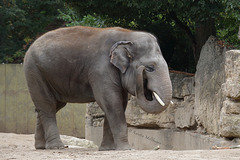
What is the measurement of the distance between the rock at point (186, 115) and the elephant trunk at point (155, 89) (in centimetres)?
254

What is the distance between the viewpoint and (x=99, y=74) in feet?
25.7

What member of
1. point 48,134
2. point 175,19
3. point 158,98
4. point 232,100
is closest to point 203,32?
point 175,19

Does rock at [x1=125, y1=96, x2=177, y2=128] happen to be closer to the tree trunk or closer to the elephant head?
the tree trunk

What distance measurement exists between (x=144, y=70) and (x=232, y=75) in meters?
1.35

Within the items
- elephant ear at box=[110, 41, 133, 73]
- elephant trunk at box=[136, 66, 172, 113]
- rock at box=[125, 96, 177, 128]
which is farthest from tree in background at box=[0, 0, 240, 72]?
elephant trunk at box=[136, 66, 172, 113]

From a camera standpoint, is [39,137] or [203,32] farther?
[203,32]

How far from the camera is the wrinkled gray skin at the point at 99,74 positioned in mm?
7668

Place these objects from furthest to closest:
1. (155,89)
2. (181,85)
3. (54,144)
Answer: (181,85)
(54,144)
(155,89)

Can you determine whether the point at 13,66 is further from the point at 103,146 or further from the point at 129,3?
the point at 103,146

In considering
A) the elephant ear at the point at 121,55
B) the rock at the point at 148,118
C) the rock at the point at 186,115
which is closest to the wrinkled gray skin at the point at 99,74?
the elephant ear at the point at 121,55

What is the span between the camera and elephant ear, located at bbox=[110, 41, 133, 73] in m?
7.72

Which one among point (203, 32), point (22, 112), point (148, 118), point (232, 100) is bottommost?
point (22, 112)

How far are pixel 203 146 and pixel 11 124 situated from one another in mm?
A: 7308

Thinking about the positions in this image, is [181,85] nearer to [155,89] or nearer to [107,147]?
[107,147]
